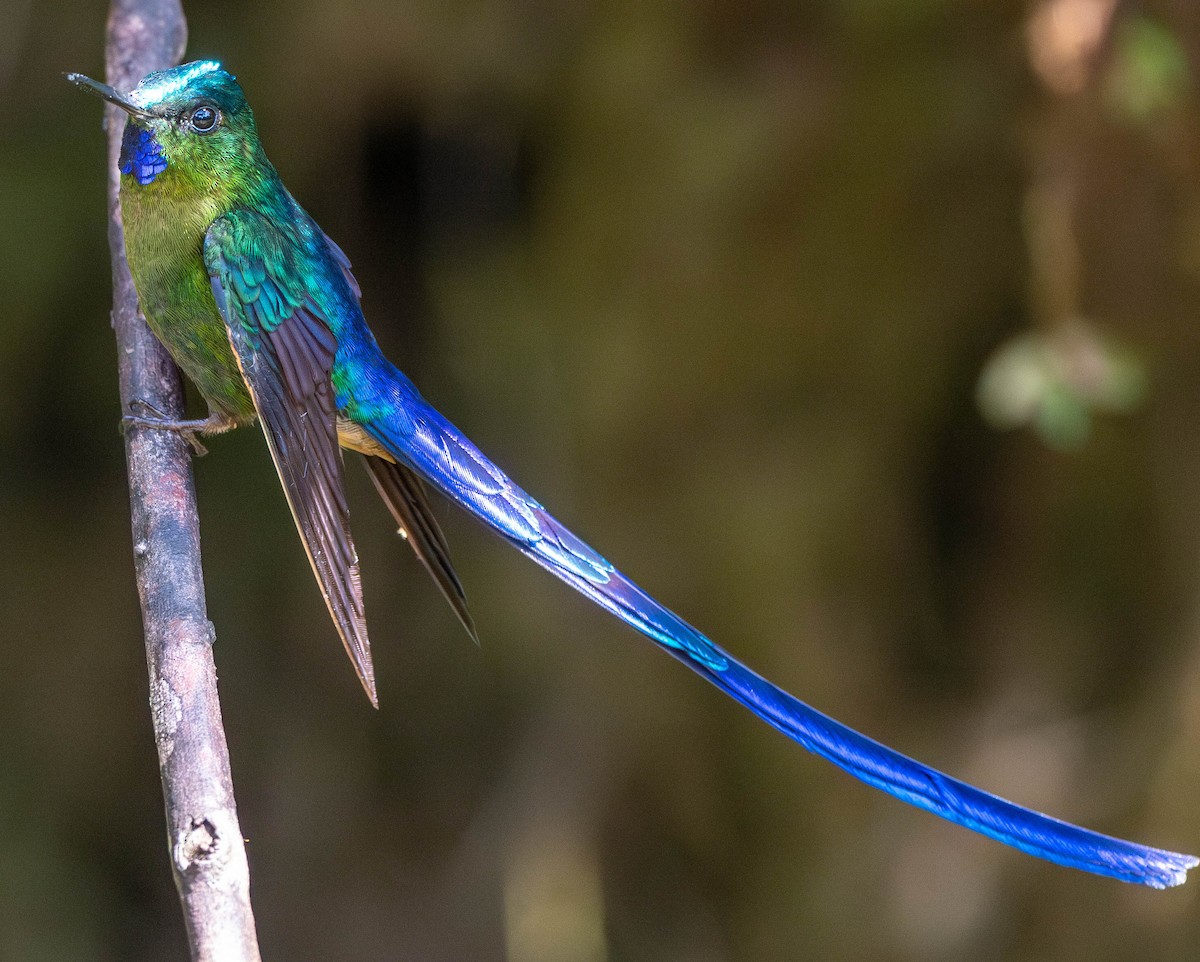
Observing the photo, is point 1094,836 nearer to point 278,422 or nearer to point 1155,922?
point 278,422

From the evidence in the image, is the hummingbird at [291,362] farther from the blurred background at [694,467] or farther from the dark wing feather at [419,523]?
the blurred background at [694,467]

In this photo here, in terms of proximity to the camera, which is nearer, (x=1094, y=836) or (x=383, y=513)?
(x=1094, y=836)

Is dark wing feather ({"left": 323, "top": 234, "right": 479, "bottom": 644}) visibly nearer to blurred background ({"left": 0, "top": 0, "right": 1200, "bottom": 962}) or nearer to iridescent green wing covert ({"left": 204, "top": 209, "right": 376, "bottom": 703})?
iridescent green wing covert ({"left": 204, "top": 209, "right": 376, "bottom": 703})

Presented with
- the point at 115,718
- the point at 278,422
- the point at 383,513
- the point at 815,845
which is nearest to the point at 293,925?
the point at 115,718

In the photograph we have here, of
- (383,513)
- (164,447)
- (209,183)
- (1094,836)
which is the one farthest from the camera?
(383,513)

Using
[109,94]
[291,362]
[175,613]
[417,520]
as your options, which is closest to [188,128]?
[109,94]
